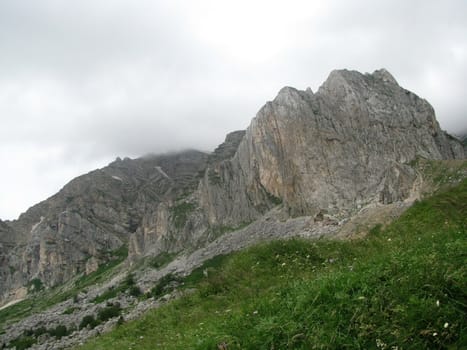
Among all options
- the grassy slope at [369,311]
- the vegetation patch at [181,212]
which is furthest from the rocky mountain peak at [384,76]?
the grassy slope at [369,311]

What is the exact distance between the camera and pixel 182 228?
166875 mm

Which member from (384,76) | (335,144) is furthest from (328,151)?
(384,76)

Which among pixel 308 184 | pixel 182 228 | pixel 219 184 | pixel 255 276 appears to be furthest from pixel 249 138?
pixel 255 276

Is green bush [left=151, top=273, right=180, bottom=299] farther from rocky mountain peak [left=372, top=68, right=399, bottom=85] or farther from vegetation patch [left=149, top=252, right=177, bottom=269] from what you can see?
rocky mountain peak [left=372, top=68, right=399, bottom=85]

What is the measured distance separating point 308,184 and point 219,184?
4934 cm

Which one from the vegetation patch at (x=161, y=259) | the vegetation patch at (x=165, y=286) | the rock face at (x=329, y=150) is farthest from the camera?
the vegetation patch at (x=161, y=259)

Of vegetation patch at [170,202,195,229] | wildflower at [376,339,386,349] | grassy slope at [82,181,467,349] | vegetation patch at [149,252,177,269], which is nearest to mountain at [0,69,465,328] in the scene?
vegetation patch at [149,252,177,269]

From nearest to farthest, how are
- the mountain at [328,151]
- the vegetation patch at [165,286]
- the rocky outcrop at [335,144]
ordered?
1. the vegetation patch at [165,286]
2. the mountain at [328,151]
3. the rocky outcrop at [335,144]

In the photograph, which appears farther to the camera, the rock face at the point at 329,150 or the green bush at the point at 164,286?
the rock face at the point at 329,150

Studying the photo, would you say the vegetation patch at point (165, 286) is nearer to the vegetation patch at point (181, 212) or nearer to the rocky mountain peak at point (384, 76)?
the vegetation patch at point (181, 212)

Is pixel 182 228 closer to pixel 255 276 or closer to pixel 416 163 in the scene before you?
pixel 416 163

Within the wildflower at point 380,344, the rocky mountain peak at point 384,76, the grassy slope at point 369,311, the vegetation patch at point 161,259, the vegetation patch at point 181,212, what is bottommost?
the vegetation patch at point 161,259

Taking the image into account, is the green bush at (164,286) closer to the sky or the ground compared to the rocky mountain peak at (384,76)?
closer to the ground

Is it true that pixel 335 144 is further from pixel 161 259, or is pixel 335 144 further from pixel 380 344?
pixel 380 344
